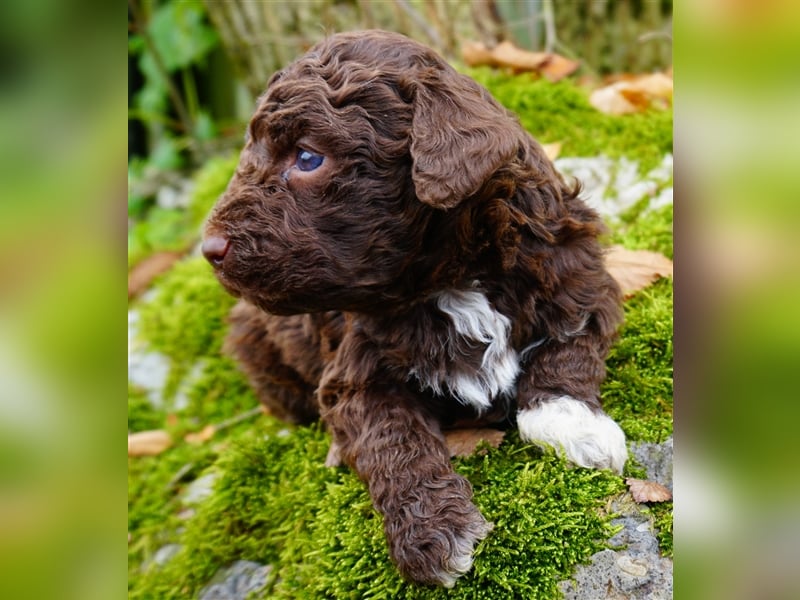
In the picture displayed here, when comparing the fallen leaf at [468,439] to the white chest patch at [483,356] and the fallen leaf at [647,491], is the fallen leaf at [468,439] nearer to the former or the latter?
the white chest patch at [483,356]

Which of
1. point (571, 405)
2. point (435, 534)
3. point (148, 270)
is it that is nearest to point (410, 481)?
point (435, 534)

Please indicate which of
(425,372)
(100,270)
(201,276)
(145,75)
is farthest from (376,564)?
(145,75)

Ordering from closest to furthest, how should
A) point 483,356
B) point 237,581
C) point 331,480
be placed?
point 483,356, point 331,480, point 237,581

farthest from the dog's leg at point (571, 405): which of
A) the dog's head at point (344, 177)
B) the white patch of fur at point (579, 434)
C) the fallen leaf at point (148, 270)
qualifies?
the fallen leaf at point (148, 270)

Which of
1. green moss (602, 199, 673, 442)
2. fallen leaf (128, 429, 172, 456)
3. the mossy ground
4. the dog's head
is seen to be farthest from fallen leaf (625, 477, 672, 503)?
fallen leaf (128, 429, 172, 456)

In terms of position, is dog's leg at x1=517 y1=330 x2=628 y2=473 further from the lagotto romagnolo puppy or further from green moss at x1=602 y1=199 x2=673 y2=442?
green moss at x1=602 y1=199 x2=673 y2=442

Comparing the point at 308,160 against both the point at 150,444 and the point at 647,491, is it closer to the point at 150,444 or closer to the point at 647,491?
the point at 647,491
